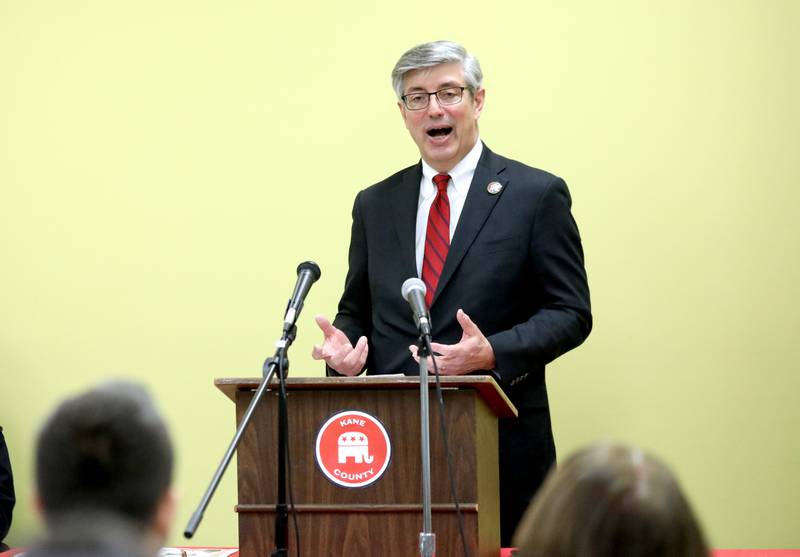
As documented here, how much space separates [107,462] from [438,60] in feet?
7.46

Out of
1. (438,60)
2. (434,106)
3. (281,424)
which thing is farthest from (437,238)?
(281,424)

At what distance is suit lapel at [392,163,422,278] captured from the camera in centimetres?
327

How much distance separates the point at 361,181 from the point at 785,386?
1.62 metres

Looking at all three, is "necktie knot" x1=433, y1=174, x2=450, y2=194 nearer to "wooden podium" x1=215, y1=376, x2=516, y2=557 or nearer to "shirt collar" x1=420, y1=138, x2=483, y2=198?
"shirt collar" x1=420, y1=138, x2=483, y2=198

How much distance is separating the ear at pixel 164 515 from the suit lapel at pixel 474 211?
1909mm

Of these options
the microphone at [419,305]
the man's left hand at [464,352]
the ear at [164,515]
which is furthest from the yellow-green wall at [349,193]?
the ear at [164,515]

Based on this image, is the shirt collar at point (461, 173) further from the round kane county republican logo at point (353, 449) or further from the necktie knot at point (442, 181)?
the round kane county republican logo at point (353, 449)

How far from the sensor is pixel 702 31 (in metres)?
3.97

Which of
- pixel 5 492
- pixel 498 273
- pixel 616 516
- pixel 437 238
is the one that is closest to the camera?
pixel 616 516

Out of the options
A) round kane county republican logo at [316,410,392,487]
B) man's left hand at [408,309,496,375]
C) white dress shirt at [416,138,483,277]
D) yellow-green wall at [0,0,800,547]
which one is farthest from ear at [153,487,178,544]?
yellow-green wall at [0,0,800,547]

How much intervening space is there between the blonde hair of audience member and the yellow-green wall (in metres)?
2.85

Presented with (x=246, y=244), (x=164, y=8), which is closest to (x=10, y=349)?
(x=246, y=244)

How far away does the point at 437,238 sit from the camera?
3.31 m

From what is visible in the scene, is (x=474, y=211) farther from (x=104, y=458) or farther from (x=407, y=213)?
(x=104, y=458)
